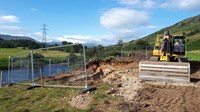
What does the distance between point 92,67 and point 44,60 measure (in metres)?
4.21

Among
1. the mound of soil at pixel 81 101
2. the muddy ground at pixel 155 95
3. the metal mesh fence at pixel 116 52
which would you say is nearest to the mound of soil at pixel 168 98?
the muddy ground at pixel 155 95

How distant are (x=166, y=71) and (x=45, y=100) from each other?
6.10 metres

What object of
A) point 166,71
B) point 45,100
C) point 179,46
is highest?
point 179,46

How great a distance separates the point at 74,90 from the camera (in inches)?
560

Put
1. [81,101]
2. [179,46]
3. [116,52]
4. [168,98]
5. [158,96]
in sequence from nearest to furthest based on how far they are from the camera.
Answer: [168,98], [158,96], [81,101], [179,46], [116,52]

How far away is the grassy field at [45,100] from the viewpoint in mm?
11672

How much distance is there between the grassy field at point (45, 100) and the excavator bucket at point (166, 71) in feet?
7.37

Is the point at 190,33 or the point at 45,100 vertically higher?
the point at 190,33

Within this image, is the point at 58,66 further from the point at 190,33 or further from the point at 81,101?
the point at 190,33

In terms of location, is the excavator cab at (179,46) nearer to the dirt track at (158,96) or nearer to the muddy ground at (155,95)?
the muddy ground at (155,95)

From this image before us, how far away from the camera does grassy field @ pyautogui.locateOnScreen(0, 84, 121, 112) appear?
11672 millimetres

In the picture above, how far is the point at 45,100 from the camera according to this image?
43.3 feet

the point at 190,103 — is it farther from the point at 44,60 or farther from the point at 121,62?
the point at 44,60

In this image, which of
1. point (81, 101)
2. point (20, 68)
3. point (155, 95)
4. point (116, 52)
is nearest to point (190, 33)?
point (116, 52)
